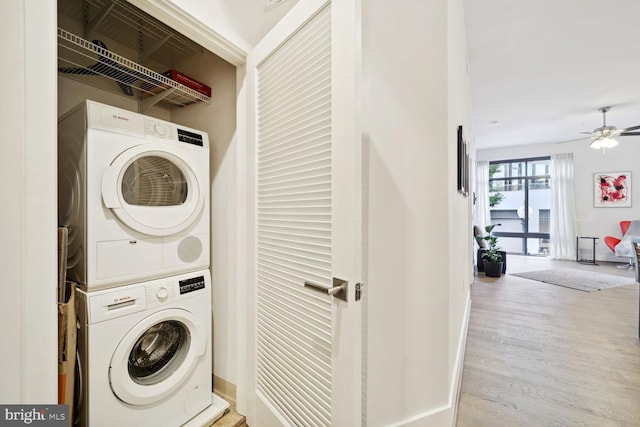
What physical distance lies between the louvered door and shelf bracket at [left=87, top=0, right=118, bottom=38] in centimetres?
83

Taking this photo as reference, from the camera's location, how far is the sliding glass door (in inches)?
267

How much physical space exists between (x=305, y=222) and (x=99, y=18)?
170 centimetres

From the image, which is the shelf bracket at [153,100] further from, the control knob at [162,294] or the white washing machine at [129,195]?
the control knob at [162,294]

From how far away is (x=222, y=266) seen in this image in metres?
1.69

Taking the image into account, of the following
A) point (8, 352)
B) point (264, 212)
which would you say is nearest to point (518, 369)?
point (264, 212)

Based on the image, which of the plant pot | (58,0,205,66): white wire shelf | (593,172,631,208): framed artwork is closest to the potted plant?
the plant pot

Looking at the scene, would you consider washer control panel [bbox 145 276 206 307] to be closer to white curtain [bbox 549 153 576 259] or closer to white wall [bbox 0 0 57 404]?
white wall [bbox 0 0 57 404]

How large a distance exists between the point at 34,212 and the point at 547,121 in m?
6.94

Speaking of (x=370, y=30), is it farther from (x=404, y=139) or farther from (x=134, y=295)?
(x=134, y=295)

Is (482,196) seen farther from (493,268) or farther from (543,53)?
(543,53)

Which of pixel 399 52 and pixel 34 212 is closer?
pixel 34 212

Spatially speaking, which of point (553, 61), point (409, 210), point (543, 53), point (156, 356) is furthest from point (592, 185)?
point (156, 356)

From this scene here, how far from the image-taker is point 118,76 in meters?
1.53

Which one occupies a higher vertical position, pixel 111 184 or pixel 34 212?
pixel 111 184
